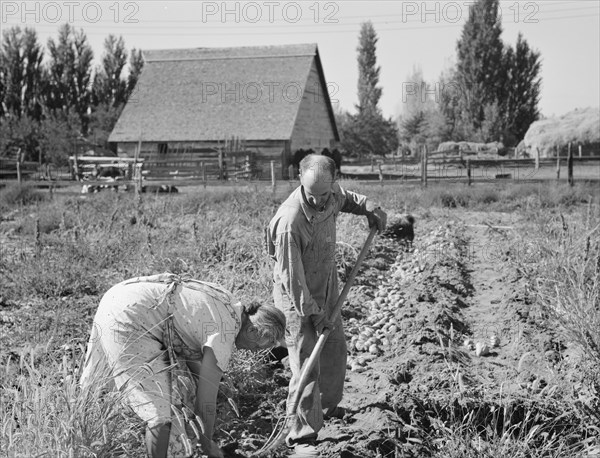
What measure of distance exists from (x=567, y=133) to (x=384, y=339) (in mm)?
26316

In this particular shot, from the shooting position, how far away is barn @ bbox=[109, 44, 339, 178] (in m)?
27.6

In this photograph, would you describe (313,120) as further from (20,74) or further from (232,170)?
(20,74)

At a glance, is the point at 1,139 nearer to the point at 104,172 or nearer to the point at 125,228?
the point at 104,172

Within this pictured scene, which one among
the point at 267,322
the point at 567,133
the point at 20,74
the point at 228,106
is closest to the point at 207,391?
the point at 267,322

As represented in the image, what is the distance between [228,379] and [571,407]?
73.9 inches

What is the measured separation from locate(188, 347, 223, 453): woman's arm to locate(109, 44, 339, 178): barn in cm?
2298

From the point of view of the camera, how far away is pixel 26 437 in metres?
2.91

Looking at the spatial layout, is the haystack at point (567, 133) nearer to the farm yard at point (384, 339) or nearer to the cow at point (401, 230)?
the farm yard at point (384, 339)

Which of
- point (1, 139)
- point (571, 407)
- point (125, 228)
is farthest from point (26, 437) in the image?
point (1, 139)

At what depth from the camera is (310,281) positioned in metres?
4.16

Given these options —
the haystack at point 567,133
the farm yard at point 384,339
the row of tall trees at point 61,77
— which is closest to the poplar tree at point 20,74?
the row of tall trees at point 61,77

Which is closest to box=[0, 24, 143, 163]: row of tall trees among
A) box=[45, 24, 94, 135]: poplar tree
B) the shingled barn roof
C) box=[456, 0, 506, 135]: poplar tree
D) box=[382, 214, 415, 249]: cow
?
box=[45, 24, 94, 135]: poplar tree

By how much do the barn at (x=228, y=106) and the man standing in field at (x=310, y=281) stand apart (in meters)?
21.9

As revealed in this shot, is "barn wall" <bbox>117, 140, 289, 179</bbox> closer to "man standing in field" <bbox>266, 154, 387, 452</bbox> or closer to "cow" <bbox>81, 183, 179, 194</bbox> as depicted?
"cow" <bbox>81, 183, 179, 194</bbox>
